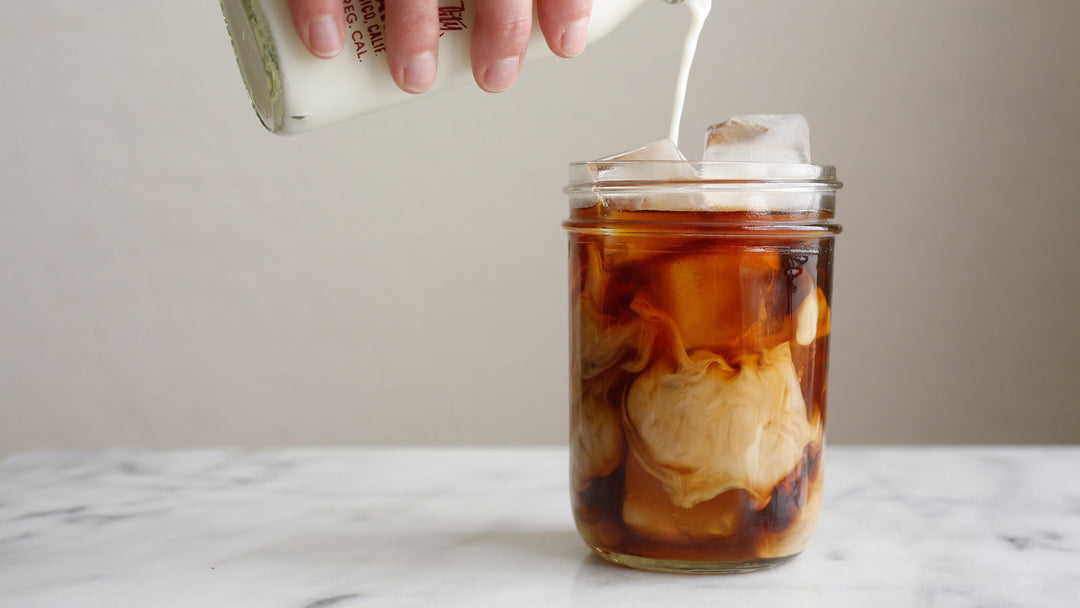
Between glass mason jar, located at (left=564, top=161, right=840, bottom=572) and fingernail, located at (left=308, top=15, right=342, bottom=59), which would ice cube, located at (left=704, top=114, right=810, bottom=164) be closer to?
glass mason jar, located at (left=564, top=161, right=840, bottom=572)

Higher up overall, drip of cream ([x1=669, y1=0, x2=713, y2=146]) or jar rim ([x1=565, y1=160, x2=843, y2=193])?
drip of cream ([x1=669, y1=0, x2=713, y2=146])

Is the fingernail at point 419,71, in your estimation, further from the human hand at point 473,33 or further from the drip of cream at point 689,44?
the drip of cream at point 689,44

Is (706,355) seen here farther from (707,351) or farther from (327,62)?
(327,62)

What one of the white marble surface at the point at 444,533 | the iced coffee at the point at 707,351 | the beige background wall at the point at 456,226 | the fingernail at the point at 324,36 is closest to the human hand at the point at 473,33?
the fingernail at the point at 324,36

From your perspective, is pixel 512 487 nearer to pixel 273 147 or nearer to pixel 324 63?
pixel 324 63

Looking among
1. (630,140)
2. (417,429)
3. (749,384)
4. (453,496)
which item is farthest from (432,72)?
(417,429)

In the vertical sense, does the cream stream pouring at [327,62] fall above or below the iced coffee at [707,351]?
above

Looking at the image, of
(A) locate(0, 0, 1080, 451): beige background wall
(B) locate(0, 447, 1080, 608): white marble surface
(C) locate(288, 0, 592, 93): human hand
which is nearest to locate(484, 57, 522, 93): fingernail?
(C) locate(288, 0, 592, 93): human hand
